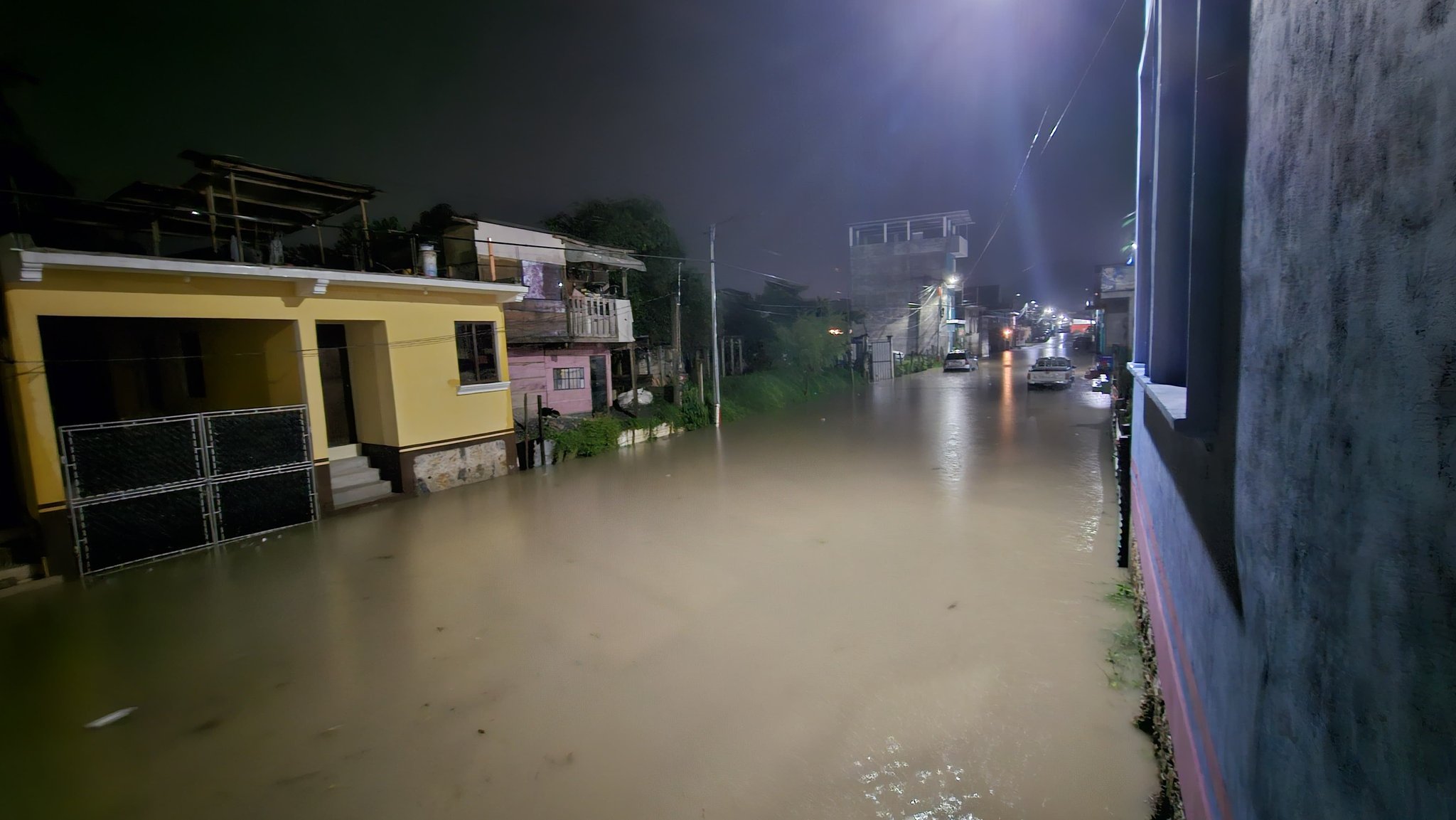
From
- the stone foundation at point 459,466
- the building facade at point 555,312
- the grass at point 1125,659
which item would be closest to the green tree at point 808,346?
the building facade at point 555,312

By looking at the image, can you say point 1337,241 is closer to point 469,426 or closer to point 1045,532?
point 1045,532

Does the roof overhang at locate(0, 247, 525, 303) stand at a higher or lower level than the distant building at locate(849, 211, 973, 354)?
lower

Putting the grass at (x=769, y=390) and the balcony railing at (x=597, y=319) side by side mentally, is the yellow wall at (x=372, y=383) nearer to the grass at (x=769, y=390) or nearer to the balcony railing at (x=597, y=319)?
the balcony railing at (x=597, y=319)

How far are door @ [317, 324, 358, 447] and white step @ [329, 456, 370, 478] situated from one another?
0.74 meters

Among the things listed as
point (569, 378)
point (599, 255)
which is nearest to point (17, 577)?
point (569, 378)

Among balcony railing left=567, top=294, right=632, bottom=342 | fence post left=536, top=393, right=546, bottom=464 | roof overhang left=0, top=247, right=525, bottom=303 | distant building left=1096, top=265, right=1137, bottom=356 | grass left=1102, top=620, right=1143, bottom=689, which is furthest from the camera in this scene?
distant building left=1096, top=265, right=1137, bottom=356

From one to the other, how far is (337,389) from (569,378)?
807 centimetres

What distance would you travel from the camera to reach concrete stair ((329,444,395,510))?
11242 mm

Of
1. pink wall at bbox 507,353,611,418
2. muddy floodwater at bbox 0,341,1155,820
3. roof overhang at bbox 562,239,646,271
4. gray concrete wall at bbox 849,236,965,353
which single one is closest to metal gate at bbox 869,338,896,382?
gray concrete wall at bbox 849,236,965,353

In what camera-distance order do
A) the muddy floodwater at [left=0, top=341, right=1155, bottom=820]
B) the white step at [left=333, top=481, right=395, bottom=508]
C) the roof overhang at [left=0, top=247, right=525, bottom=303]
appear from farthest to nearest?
the white step at [left=333, top=481, right=395, bottom=508] < the roof overhang at [left=0, top=247, right=525, bottom=303] < the muddy floodwater at [left=0, top=341, right=1155, bottom=820]

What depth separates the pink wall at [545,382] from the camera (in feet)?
62.1

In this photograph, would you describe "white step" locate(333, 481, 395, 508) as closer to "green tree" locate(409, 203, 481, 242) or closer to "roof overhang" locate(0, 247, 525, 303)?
"roof overhang" locate(0, 247, 525, 303)

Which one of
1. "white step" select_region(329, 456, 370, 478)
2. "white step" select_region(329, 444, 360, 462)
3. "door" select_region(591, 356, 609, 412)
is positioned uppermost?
"door" select_region(591, 356, 609, 412)

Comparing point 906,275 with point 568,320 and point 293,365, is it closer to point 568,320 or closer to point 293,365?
point 568,320
